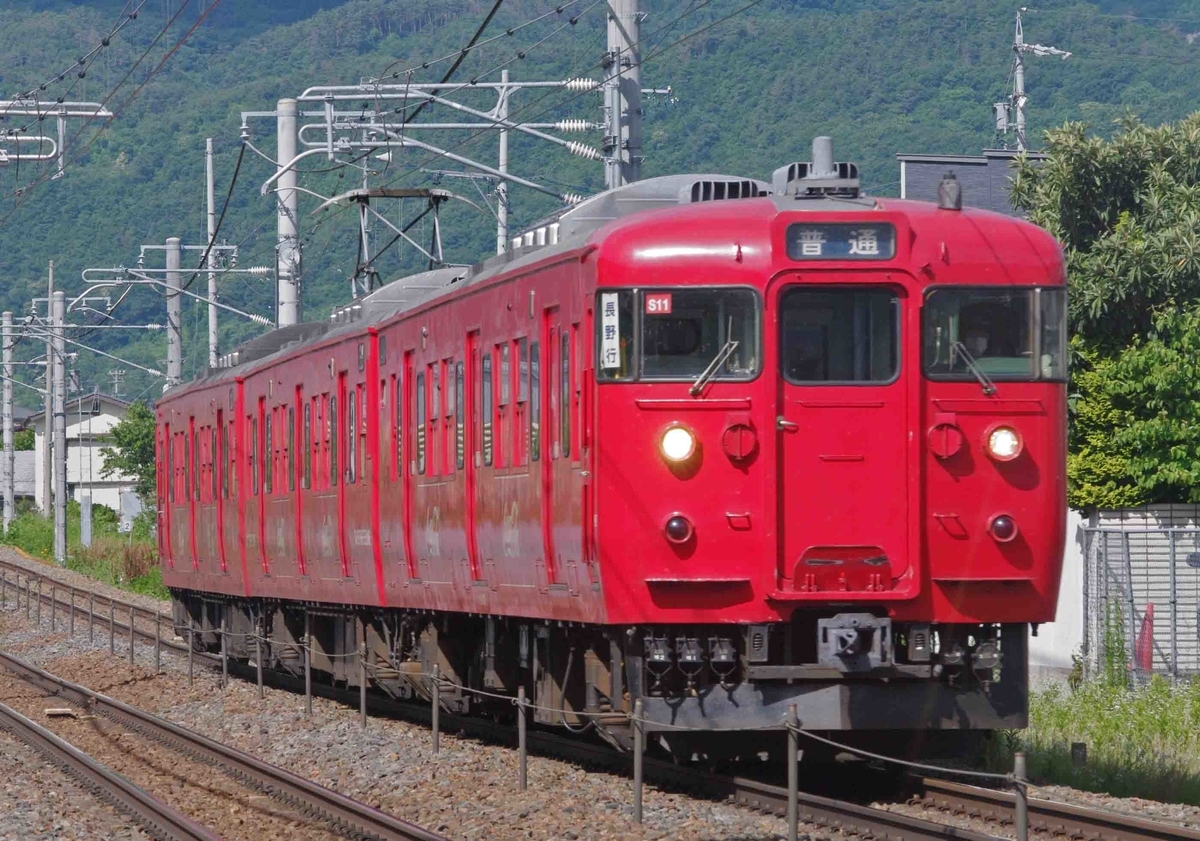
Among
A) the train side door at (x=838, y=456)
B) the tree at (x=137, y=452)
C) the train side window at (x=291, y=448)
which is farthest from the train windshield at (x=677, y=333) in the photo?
the tree at (x=137, y=452)

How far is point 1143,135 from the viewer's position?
25000 mm

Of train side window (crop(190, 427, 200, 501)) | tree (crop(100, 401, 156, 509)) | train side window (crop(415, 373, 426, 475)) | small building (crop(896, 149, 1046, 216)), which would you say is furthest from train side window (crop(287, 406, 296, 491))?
tree (crop(100, 401, 156, 509))

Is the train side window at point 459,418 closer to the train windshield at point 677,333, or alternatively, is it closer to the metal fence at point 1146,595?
the train windshield at point 677,333

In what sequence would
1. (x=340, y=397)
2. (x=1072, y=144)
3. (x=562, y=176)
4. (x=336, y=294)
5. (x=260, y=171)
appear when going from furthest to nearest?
(x=260, y=171) → (x=336, y=294) → (x=562, y=176) → (x=1072, y=144) → (x=340, y=397)

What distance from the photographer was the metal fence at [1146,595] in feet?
67.8

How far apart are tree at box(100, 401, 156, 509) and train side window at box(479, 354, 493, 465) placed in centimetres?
6042

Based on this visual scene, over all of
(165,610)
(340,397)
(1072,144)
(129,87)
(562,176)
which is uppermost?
(129,87)

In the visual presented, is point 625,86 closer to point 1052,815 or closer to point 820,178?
point 820,178

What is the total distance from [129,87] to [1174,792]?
6865 inches

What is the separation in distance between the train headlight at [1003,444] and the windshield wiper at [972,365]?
0.72 feet

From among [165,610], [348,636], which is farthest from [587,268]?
[165,610]

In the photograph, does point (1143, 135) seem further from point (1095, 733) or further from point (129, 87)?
point (129, 87)

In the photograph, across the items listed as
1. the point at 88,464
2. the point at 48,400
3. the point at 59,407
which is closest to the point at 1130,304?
the point at 59,407

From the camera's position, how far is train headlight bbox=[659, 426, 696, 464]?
36.5 ft
